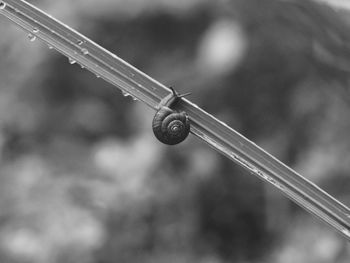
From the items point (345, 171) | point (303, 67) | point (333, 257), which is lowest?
point (333, 257)

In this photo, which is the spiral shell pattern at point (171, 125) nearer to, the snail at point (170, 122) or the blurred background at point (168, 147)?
the snail at point (170, 122)

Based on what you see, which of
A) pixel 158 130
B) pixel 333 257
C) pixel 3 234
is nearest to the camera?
pixel 158 130

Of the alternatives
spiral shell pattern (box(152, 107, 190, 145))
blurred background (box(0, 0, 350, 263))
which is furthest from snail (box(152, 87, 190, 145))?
blurred background (box(0, 0, 350, 263))

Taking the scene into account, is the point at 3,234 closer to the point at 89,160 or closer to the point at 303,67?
the point at 89,160

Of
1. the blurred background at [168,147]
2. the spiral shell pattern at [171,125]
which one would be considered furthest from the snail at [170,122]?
the blurred background at [168,147]

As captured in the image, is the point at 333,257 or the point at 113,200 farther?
the point at 333,257

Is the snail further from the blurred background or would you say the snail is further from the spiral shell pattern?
the blurred background

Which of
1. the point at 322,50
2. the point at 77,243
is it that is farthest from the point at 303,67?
A: the point at 77,243

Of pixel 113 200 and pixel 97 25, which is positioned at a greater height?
pixel 97 25
